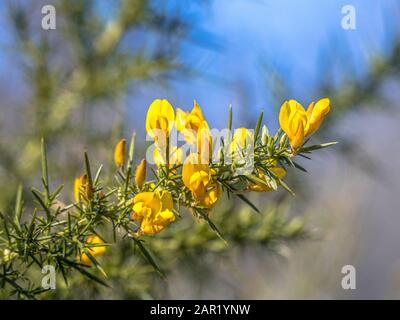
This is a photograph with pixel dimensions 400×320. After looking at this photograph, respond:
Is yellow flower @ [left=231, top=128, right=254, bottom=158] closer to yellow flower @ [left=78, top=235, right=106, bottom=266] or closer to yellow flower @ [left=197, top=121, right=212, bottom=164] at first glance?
yellow flower @ [left=197, top=121, right=212, bottom=164]

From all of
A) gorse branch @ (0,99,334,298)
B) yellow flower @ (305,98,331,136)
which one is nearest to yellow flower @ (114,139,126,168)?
gorse branch @ (0,99,334,298)

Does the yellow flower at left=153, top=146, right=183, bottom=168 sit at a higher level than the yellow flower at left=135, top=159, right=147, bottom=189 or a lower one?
higher

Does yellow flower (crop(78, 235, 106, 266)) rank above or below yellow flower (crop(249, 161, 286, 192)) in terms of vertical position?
below

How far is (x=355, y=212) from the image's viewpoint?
1.47 meters

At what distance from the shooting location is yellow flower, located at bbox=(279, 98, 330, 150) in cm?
35

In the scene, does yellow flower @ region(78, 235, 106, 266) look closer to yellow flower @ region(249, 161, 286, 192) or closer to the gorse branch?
the gorse branch

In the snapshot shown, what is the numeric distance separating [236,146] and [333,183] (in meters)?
1.24

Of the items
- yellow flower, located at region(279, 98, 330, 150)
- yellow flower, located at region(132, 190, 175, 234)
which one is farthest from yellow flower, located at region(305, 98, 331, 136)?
yellow flower, located at region(132, 190, 175, 234)

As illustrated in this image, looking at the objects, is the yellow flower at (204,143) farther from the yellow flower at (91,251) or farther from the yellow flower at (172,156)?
the yellow flower at (91,251)

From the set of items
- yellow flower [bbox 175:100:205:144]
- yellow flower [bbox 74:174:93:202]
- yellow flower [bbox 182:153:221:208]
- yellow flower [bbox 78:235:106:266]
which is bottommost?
yellow flower [bbox 78:235:106:266]

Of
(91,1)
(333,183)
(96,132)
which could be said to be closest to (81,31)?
(91,1)

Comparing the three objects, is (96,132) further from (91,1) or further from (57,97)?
(91,1)

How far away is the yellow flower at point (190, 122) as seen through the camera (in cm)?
34
